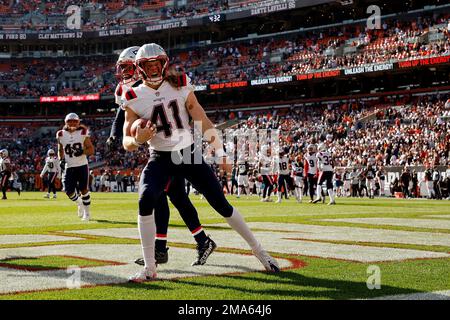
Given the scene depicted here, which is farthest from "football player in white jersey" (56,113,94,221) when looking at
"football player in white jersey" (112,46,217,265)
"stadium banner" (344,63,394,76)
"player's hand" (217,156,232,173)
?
"stadium banner" (344,63,394,76)

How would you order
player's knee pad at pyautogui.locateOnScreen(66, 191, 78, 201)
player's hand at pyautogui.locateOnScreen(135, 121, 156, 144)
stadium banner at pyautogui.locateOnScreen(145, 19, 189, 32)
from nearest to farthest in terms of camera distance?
player's hand at pyautogui.locateOnScreen(135, 121, 156, 144)
player's knee pad at pyautogui.locateOnScreen(66, 191, 78, 201)
stadium banner at pyautogui.locateOnScreen(145, 19, 189, 32)

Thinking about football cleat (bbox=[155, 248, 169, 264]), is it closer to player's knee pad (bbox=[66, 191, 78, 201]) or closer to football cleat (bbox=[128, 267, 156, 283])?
football cleat (bbox=[128, 267, 156, 283])

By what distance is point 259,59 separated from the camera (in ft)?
177

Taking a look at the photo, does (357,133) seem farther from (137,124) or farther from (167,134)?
(137,124)

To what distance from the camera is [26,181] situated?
51.9 metres

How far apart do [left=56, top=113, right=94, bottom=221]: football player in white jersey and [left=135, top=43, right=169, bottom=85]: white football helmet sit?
→ 840cm

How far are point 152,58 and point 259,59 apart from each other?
4855 cm

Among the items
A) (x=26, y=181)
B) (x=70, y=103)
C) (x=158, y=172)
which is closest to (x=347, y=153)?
(x=26, y=181)

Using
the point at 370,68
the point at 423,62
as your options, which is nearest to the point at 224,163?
the point at 423,62

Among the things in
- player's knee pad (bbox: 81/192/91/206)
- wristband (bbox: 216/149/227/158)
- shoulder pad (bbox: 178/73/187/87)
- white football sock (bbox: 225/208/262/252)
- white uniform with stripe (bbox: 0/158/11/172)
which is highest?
shoulder pad (bbox: 178/73/187/87)

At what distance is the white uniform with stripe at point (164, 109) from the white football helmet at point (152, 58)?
94mm

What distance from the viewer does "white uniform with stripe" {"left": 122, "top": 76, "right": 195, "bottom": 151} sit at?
6.39m

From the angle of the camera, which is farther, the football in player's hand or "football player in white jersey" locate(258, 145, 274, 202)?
"football player in white jersey" locate(258, 145, 274, 202)

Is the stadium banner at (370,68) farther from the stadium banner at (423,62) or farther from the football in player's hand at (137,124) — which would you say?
the football in player's hand at (137,124)
